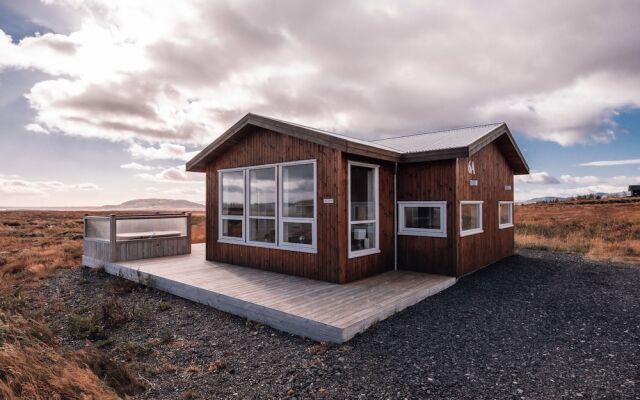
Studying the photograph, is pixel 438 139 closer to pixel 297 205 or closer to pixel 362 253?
pixel 362 253

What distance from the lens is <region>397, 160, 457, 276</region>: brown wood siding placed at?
23.8 ft

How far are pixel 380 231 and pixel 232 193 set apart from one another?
4.01 m

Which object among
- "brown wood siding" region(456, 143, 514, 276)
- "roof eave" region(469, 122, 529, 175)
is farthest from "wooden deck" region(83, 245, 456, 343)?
"roof eave" region(469, 122, 529, 175)

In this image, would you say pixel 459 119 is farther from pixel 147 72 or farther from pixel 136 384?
pixel 136 384

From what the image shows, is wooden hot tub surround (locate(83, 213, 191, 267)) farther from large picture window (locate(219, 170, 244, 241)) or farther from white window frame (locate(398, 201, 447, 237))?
white window frame (locate(398, 201, 447, 237))

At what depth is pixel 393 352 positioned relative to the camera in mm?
4027

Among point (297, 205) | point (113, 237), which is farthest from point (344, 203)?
point (113, 237)

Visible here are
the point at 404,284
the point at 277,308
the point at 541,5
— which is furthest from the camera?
the point at 541,5

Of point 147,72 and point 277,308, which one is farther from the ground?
point 147,72

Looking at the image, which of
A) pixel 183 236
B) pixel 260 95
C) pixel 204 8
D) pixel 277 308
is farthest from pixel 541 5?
pixel 183 236

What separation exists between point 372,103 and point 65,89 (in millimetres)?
18675

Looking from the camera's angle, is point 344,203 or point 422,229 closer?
point 344,203

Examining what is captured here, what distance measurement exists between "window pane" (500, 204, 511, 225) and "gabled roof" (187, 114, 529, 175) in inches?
56.5

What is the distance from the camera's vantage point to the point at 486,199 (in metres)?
8.92
